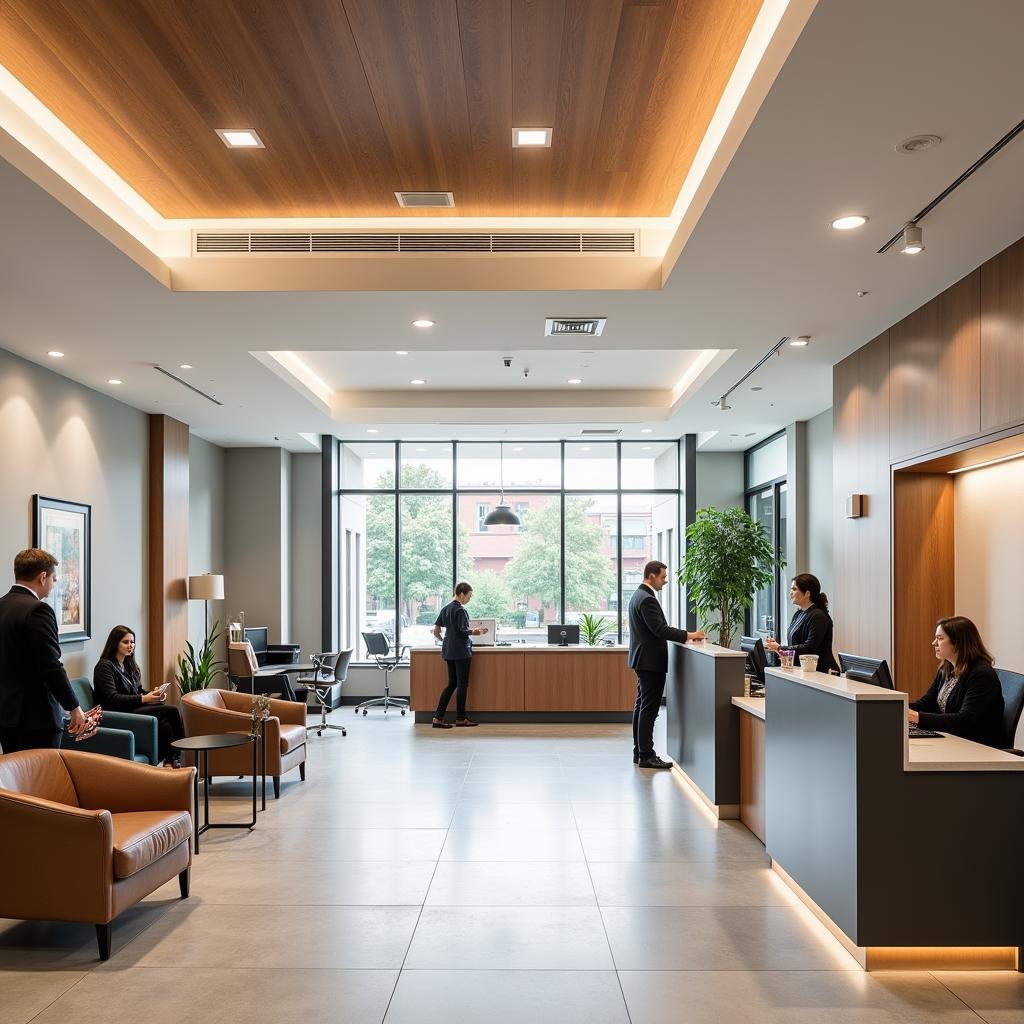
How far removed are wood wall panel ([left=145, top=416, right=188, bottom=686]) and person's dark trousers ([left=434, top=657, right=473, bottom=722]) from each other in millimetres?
2863

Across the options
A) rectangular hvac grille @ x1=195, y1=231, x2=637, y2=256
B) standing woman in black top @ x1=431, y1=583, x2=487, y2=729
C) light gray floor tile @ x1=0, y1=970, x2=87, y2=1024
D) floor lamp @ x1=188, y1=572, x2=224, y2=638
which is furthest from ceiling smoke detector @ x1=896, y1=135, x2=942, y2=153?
floor lamp @ x1=188, y1=572, x2=224, y2=638

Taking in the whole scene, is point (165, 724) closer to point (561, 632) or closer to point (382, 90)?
point (561, 632)

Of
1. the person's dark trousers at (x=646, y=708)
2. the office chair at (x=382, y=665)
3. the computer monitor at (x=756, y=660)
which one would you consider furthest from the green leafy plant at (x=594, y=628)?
the computer monitor at (x=756, y=660)

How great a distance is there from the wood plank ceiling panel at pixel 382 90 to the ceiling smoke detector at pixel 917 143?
30.8 inches

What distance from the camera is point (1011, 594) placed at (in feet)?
18.7

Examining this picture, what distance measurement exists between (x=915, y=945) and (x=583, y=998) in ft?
4.38

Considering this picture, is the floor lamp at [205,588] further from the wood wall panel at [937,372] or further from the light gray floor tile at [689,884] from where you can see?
the wood wall panel at [937,372]

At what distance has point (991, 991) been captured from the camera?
348cm

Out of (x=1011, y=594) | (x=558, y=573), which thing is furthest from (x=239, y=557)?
(x=1011, y=594)

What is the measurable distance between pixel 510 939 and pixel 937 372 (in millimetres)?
4126

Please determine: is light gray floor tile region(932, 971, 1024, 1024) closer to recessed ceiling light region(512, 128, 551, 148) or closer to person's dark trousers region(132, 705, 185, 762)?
recessed ceiling light region(512, 128, 551, 148)

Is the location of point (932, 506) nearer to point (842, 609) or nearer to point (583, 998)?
point (842, 609)

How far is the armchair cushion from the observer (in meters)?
3.94

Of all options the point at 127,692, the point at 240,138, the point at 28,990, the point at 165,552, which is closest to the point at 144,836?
the point at 28,990
